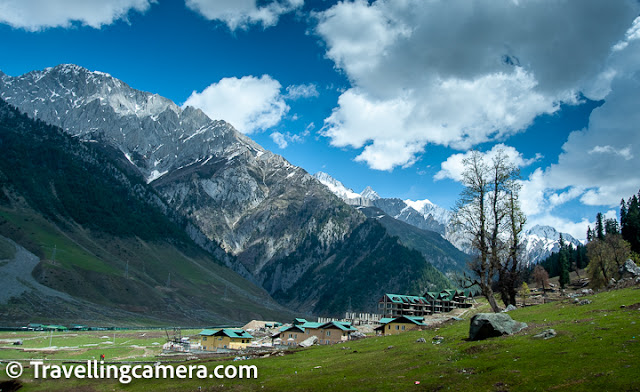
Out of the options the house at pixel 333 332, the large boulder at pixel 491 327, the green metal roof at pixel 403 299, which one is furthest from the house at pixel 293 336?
the large boulder at pixel 491 327

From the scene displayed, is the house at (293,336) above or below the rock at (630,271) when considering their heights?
below

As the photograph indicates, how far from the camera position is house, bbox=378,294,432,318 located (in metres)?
134

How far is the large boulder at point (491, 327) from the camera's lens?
114 feet

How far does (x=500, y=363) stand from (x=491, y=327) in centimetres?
893

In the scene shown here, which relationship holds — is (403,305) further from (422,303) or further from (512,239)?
(512,239)

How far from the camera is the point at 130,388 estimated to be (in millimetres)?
43281

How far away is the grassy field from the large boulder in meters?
1.16

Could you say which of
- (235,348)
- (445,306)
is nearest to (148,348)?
(235,348)

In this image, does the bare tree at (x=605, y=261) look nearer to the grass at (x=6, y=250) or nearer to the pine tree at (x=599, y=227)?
the pine tree at (x=599, y=227)

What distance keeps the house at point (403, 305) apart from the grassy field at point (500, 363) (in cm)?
9027

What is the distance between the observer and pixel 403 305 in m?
136

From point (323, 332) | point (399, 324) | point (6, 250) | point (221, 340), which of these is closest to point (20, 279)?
point (6, 250)

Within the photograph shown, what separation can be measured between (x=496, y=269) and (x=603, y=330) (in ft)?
66.5

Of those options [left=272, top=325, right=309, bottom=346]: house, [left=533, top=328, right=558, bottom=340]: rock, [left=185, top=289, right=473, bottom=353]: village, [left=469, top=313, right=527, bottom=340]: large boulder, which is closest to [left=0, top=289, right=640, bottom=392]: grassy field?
[left=533, top=328, right=558, bottom=340]: rock
